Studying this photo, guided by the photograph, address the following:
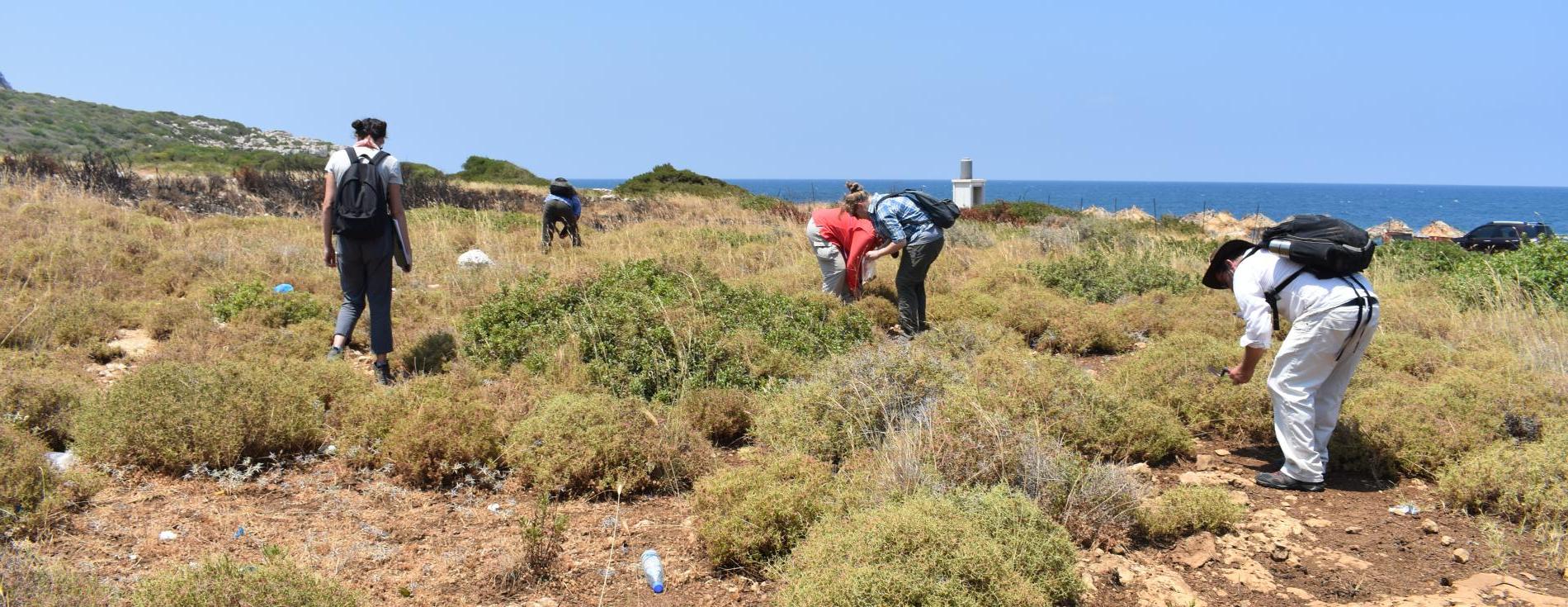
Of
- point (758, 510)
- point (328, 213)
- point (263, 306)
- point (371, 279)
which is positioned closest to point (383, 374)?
point (371, 279)

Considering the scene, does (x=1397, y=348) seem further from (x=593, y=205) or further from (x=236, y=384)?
(x=593, y=205)

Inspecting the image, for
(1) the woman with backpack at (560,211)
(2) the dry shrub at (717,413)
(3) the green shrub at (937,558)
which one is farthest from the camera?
(1) the woman with backpack at (560,211)

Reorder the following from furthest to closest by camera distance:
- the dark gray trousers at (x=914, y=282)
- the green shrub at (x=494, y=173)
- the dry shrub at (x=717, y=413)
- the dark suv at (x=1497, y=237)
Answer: the green shrub at (x=494, y=173) < the dark suv at (x=1497, y=237) < the dark gray trousers at (x=914, y=282) < the dry shrub at (x=717, y=413)

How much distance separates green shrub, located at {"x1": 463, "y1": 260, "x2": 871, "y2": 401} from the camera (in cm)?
601

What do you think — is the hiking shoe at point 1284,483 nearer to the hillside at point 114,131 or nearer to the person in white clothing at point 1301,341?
the person in white clothing at point 1301,341

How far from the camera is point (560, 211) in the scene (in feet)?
38.9

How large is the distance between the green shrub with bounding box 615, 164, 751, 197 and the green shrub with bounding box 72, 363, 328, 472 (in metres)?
25.3

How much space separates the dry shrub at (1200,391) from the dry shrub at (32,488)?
528 cm

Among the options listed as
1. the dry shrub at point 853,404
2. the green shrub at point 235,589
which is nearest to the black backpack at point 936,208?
the dry shrub at point 853,404

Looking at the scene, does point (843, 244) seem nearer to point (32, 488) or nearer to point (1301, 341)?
point (1301, 341)

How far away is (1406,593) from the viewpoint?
3676 millimetres

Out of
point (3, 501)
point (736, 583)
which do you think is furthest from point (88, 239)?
point (736, 583)

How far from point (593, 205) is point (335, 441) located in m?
17.1

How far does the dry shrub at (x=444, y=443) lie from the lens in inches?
176
